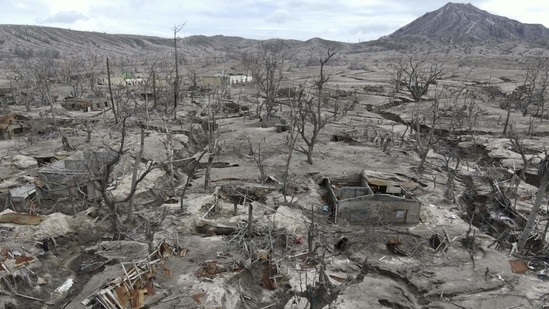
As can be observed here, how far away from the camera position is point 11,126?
19328 mm

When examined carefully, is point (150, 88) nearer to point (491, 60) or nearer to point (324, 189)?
point (324, 189)

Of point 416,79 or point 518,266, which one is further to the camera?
point 416,79

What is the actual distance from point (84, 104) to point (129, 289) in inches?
868

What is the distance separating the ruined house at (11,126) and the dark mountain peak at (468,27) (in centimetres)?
9995

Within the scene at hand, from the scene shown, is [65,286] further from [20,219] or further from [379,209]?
[379,209]


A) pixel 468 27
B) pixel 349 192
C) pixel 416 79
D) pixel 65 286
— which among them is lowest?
pixel 65 286

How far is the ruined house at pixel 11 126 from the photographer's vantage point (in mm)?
18938

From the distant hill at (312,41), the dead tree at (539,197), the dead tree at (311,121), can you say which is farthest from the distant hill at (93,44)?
the dead tree at (539,197)

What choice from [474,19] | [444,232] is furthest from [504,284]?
[474,19]

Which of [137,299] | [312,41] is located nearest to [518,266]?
[137,299]

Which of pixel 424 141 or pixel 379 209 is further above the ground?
pixel 424 141

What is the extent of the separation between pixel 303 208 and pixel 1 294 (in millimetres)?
7245

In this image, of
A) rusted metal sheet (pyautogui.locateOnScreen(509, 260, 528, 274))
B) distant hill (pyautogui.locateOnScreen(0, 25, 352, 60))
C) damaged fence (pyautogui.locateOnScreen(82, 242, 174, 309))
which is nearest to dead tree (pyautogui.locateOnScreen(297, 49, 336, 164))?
rusted metal sheet (pyautogui.locateOnScreen(509, 260, 528, 274))

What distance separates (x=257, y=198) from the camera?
12.5 m
